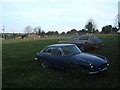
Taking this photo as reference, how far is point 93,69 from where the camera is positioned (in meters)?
5.61

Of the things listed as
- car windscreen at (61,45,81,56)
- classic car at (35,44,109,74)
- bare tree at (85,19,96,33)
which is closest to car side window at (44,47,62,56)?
classic car at (35,44,109,74)

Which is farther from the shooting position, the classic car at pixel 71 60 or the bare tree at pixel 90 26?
the bare tree at pixel 90 26

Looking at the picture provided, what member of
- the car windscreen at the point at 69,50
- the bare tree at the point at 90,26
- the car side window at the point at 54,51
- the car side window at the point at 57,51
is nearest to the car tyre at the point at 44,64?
the car side window at the point at 54,51

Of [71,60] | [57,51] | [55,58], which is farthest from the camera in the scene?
[57,51]

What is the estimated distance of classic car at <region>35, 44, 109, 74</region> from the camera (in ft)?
18.6

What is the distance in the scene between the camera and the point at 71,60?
242 inches

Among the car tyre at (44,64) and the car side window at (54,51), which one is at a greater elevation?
the car side window at (54,51)

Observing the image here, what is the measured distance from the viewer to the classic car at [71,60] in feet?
18.6

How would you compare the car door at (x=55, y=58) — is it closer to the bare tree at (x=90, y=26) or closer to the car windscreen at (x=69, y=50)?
the car windscreen at (x=69, y=50)

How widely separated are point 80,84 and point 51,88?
1066 millimetres

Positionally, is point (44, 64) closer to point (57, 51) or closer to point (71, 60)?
point (57, 51)

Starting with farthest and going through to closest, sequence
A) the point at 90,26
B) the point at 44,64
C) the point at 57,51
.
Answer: the point at 90,26
the point at 44,64
the point at 57,51

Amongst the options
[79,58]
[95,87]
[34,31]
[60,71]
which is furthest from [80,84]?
[34,31]

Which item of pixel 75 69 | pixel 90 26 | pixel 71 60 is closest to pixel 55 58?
pixel 71 60
